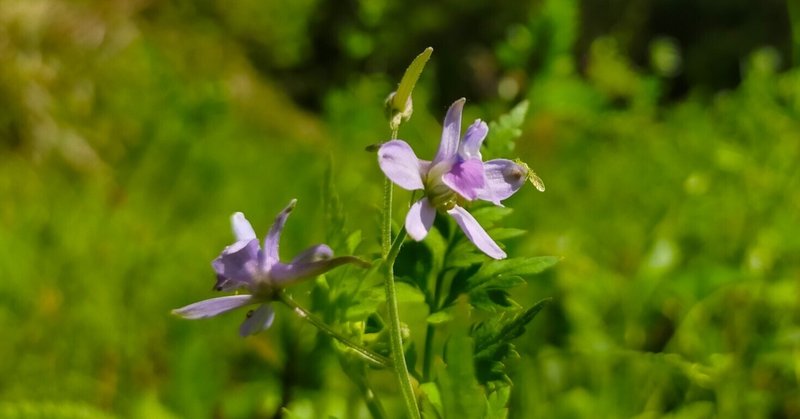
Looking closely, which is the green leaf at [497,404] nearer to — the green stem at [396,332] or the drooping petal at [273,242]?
the green stem at [396,332]

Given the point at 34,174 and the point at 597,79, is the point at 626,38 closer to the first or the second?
the point at 597,79

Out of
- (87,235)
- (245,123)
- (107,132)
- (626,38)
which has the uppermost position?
(626,38)

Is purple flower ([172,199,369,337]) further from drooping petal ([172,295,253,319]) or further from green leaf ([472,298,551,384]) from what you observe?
green leaf ([472,298,551,384])

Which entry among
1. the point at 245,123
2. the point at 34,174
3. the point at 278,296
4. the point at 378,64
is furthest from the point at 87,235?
the point at 245,123

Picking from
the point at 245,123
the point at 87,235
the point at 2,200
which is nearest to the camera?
the point at 87,235

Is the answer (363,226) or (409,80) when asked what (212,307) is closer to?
(409,80)

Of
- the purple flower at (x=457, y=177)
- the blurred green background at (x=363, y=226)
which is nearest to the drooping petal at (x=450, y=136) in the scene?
the purple flower at (x=457, y=177)

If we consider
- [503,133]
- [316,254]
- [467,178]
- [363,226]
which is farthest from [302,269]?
[363,226]

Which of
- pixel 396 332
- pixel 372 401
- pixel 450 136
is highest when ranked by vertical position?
pixel 450 136
